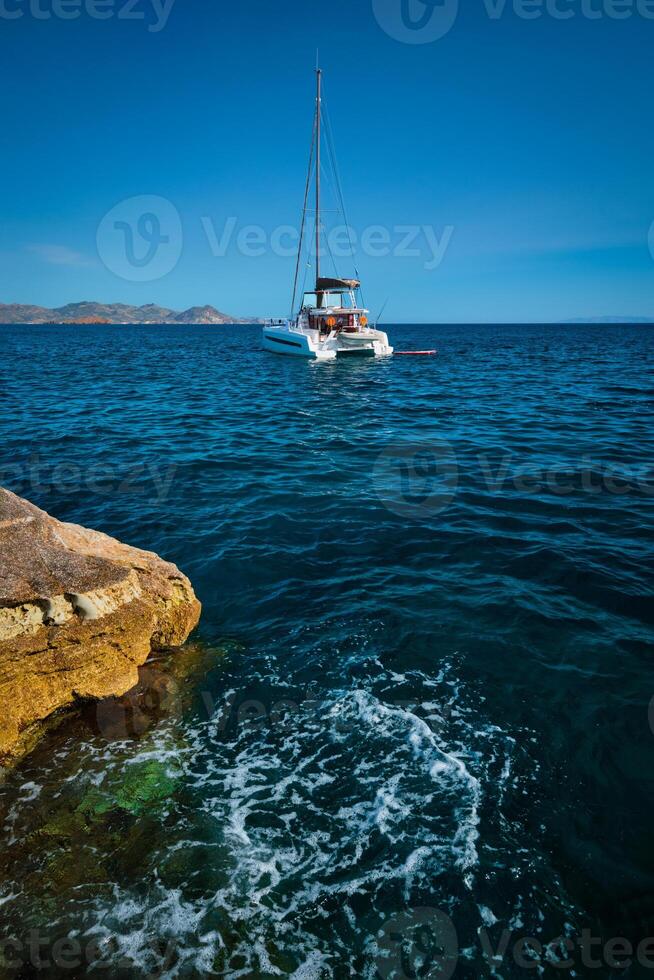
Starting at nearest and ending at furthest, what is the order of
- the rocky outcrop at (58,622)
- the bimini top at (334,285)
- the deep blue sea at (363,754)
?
the deep blue sea at (363,754)
the rocky outcrop at (58,622)
the bimini top at (334,285)

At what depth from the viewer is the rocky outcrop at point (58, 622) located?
4457mm

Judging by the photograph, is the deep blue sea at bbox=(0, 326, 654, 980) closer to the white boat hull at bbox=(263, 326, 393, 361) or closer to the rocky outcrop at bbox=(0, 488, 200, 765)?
the rocky outcrop at bbox=(0, 488, 200, 765)

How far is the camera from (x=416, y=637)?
242 inches

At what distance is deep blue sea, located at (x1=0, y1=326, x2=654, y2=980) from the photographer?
10.5 ft

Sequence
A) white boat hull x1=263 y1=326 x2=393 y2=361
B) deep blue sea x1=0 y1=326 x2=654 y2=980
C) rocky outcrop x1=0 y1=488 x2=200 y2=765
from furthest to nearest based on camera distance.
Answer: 1. white boat hull x1=263 y1=326 x2=393 y2=361
2. rocky outcrop x1=0 y1=488 x2=200 y2=765
3. deep blue sea x1=0 y1=326 x2=654 y2=980

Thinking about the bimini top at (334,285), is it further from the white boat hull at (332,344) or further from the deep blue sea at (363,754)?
the deep blue sea at (363,754)

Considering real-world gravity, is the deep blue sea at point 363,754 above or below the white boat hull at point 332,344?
below

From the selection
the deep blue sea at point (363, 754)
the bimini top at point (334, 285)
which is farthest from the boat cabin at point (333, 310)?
the deep blue sea at point (363, 754)

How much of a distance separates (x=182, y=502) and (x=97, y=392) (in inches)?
679

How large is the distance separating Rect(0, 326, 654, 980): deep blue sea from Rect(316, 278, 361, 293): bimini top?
113 feet

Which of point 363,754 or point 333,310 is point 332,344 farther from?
point 363,754

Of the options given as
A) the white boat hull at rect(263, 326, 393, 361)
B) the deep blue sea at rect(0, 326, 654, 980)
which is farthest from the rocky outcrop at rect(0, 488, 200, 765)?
the white boat hull at rect(263, 326, 393, 361)

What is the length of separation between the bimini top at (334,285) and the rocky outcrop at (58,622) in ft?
131

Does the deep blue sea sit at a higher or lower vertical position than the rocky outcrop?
lower
